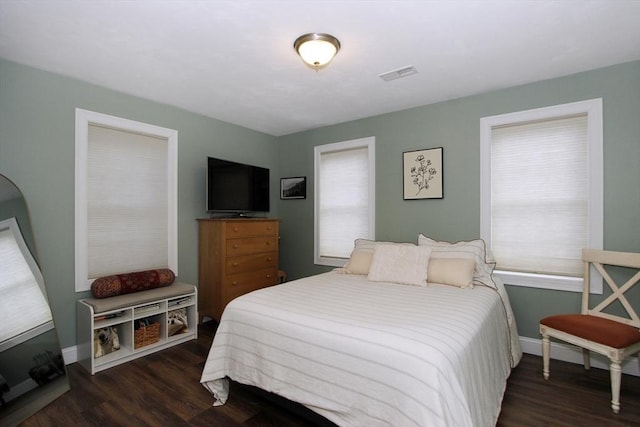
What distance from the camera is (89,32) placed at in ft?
7.02

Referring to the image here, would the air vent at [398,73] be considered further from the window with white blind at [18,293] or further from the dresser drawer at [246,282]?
the window with white blind at [18,293]

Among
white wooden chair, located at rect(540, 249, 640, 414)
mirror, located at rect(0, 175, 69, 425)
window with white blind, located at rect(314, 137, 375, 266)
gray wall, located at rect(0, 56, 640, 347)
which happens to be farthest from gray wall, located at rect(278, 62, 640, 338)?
mirror, located at rect(0, 175, 69, 425)

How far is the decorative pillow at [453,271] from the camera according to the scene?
2.66m

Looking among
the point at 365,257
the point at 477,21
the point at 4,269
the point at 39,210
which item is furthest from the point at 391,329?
the point at 39,210

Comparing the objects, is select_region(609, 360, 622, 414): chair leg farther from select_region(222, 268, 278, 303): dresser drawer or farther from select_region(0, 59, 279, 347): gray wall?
select_region(0, 59, 279, 347): gray wall

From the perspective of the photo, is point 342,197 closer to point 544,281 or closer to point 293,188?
point 293,188

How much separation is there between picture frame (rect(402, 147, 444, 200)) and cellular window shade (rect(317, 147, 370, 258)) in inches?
21.3

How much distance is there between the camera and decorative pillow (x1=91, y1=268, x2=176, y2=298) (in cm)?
284

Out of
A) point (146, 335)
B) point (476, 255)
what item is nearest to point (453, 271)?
point (476, 255)

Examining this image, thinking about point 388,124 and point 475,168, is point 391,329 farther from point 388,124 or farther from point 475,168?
point 388,124

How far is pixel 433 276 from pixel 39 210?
337cm

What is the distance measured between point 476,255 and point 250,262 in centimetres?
241

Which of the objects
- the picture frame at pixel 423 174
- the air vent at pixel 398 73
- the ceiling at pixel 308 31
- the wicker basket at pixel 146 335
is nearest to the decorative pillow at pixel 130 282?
the wicker basket at pixel 146 335

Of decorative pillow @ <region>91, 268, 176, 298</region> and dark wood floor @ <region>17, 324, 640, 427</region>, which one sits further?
decorative pillow @ <region>91, 268, 176, 298</region>
